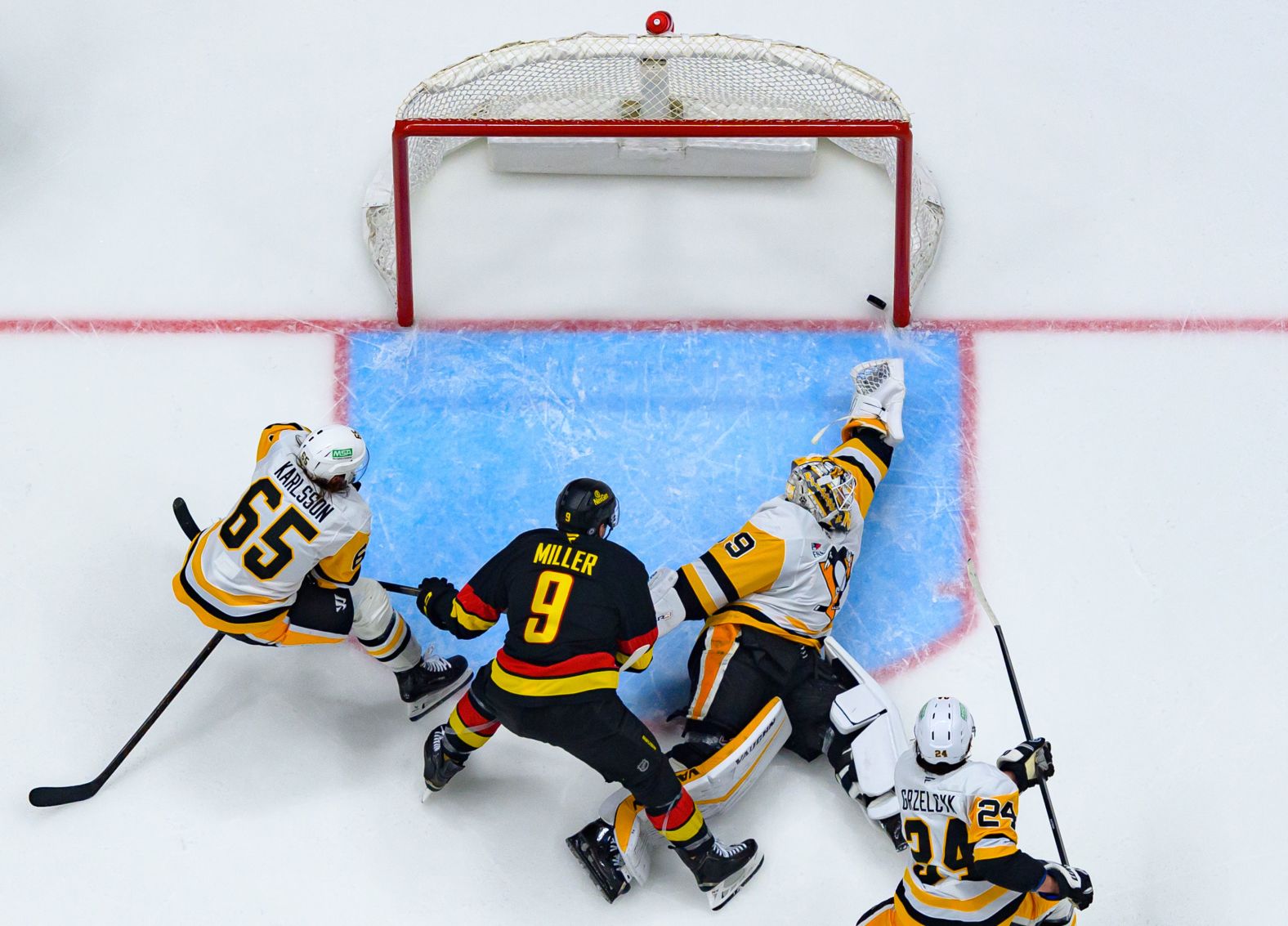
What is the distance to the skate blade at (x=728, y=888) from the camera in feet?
15.1

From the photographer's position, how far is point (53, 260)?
18.0ft

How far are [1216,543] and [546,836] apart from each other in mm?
2198

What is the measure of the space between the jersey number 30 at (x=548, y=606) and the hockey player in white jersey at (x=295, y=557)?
0.59 meters

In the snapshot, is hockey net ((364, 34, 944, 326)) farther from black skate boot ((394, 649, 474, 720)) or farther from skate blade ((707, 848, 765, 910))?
skate blade ((707, 848, 765, 910))

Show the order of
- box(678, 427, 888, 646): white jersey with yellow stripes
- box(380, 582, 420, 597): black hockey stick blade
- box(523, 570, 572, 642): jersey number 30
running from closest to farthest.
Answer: box(523, 570, 572, 642): jersey number 30 < box(678, 427, 888, 646): white jersey with yellow stripes < box(380, 582, 420, 597): black hockey stick blade

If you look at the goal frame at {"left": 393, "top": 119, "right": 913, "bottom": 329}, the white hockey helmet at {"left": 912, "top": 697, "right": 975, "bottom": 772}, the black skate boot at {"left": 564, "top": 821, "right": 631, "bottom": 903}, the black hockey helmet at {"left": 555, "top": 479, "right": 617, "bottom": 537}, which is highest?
the goal frame at {"left": 393, "top": 119, "right": 913, "bottom": 329}

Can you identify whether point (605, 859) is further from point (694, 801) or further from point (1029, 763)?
point (1029, 763)

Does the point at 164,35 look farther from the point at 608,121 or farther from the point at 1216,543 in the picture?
the point at 1216,543

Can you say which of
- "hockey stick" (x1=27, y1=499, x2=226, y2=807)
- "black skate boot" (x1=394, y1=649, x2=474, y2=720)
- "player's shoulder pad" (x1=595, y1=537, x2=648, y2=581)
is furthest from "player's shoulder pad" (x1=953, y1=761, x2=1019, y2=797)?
"hockey stick" (x1=27, y1=499, x2=226, y2=807)

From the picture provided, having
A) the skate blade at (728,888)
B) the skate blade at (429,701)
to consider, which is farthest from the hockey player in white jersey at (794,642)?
the skate blade at (429,701)

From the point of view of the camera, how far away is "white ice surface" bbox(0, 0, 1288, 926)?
4719mm

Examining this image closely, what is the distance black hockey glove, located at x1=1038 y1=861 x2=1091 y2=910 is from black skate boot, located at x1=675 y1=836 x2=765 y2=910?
891mm

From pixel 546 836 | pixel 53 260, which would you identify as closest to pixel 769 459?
pixel 546 836

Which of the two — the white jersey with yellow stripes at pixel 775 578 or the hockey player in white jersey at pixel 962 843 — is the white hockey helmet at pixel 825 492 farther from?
the hockey player in white jersey at pixel 962 843
